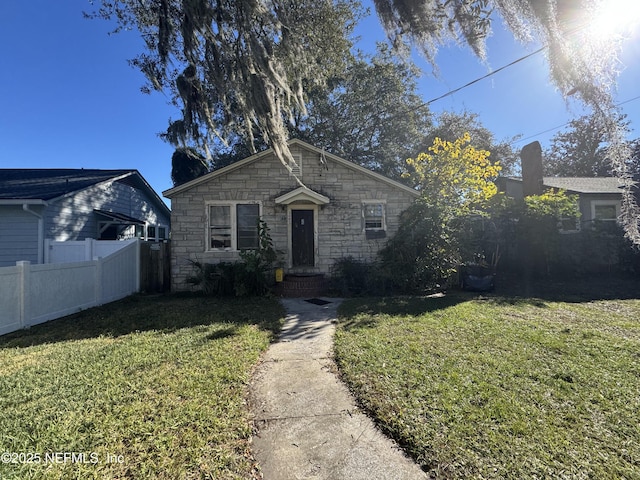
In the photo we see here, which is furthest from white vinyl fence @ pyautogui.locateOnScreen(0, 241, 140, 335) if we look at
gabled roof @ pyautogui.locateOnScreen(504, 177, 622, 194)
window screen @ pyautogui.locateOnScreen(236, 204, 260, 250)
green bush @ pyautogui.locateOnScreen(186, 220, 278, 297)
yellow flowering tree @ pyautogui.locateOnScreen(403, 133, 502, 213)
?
gabled roof @ pyautogui.locateOnScreen(504, 177, 622, 194)

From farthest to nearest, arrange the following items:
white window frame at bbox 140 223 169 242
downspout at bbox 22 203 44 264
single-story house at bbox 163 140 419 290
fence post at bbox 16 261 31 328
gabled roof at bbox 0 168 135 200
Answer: white window frame at bbox 140 223 169 242, gabled roof at bbox 0 168 135 200, single-story house at bbox 163 140 419 290, downspout at bbox 22 203 44 264, fence post at bbox 16 261 31 328

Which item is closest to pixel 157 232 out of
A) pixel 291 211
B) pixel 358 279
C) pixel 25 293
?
pixel 291 211

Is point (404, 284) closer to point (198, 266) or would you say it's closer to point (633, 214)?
point (633, 214)

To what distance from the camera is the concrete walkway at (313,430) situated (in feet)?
6.57

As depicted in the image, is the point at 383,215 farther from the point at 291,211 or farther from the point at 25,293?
the point at 25,293

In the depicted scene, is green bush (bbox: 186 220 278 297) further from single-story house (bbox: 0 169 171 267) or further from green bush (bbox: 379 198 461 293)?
single-story house (bbox: 0 169 171 267)

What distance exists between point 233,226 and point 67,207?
19.7 ft

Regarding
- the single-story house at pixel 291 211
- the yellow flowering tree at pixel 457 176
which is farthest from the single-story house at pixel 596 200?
the single-story house at pixel 291 211

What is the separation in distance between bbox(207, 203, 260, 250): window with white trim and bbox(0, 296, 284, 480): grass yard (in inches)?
173

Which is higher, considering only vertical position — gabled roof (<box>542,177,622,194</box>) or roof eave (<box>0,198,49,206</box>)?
gabled roof (<box>542,177,622,194</box>)

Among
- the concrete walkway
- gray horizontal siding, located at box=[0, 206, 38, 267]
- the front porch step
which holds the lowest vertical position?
the concrete walkway

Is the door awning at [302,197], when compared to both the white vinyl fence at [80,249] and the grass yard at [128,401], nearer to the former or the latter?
the white vinyl fence at [80,249]

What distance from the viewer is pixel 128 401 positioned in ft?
8.94

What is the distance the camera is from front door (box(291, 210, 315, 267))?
9.81m
